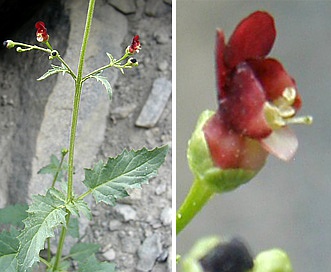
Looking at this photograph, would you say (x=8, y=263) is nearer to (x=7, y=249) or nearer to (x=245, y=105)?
(x=7, y=249)

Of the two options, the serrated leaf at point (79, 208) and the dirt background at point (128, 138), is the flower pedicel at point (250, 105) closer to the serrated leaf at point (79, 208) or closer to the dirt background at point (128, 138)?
the serrated leaf at point (79, 208)

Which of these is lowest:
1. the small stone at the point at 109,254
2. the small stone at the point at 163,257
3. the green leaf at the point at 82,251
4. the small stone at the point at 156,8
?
the small stone at the point at 163,257

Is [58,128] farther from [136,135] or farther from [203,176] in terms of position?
[203,176]

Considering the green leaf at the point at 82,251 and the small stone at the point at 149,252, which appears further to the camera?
the small stone at the point at 149,252

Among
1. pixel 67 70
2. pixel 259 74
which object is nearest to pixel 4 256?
pixel 67 70

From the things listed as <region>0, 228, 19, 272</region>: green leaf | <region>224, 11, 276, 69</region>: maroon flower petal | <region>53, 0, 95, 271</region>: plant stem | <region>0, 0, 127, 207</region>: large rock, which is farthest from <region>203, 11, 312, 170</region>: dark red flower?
<region>0, 0, 127, 207</region>: large rock

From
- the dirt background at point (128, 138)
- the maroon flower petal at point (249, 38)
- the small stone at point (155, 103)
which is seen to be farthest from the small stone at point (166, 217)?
the maroon flower petal at point (249, 38)

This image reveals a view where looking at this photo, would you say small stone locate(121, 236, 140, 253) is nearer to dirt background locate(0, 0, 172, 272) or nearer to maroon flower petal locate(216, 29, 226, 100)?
dirt background locate(0, 0, 172, 272)

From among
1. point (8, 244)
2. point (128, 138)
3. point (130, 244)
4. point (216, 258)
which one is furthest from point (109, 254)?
point (216, 258)
